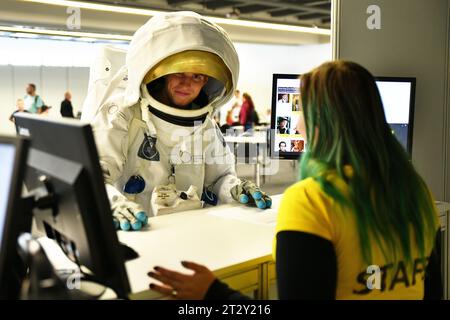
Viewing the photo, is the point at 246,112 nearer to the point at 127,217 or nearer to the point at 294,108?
the point at 294,108

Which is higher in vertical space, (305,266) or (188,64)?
(188,64)

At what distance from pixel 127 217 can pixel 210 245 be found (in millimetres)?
371

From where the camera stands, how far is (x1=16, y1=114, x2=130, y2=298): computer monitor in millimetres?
1166

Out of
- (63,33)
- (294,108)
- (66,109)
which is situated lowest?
(66,109)

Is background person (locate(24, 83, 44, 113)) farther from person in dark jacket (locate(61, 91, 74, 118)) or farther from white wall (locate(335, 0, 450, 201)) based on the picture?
white wall (locate(335, 0, 450, 201))

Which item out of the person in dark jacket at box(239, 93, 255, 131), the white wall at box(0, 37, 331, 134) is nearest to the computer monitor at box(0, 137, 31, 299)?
the white wall at box(0, 37, 331, 134)

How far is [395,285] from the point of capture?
1315 millimetres

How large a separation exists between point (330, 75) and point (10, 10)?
7.82 metres

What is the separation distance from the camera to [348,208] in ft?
3.98

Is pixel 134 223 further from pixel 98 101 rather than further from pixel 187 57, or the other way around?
pixel 98 101

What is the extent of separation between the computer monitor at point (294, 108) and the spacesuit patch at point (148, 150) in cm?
77

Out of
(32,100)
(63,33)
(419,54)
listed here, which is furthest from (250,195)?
(32,100)

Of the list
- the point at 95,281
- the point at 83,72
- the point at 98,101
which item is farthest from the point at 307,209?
the point at 83,72

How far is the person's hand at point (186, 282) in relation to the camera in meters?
1.36
